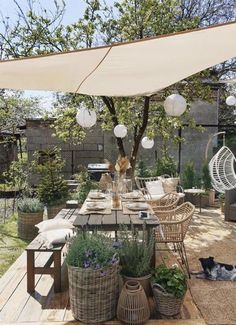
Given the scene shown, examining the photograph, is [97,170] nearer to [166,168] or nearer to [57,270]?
[166,168]

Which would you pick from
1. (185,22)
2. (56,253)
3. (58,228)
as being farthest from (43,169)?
(185,22)

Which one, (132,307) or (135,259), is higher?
(135,259)

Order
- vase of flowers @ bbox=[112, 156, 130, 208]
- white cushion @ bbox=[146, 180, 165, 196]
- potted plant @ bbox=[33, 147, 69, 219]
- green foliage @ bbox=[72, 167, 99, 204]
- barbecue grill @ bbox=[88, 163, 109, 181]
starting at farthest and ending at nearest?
barbecue grill @ bbox=[88, 163, 109, 181]
white cushion @ bbox=[146, 180, 165, 196]
green foliage @ bbox=[72, 167, 99, 204]
potted plant @ bbox=[33, 147, 69, 219]
vase of flowers @ bbox=[112, 156, 130, 208]

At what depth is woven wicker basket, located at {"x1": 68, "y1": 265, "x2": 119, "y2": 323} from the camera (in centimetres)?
276

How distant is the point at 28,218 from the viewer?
600 cm

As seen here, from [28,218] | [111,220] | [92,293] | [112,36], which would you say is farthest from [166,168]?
[92,293]

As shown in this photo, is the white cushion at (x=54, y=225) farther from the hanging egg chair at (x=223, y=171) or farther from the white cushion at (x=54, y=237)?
the hanging egg chair at (x=223, y=171)

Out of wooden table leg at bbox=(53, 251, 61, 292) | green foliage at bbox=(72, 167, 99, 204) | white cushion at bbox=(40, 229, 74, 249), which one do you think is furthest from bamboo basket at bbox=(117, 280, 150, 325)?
green foliage at bbox=(72, 167, 99, 204)

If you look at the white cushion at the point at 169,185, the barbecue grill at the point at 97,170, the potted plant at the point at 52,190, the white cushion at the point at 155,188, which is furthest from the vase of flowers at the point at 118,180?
the barbecue grill at the point at 97,170

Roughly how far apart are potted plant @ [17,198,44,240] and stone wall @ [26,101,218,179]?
5.27 meters

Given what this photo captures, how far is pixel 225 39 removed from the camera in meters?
2.79

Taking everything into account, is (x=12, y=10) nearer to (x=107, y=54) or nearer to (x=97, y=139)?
(x=97, y=139)

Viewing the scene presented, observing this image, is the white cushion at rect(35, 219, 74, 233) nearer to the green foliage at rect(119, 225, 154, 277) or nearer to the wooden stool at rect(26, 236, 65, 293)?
the wooden stool at rect(26, 236, 65, 293)

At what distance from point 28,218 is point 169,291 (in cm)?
367
